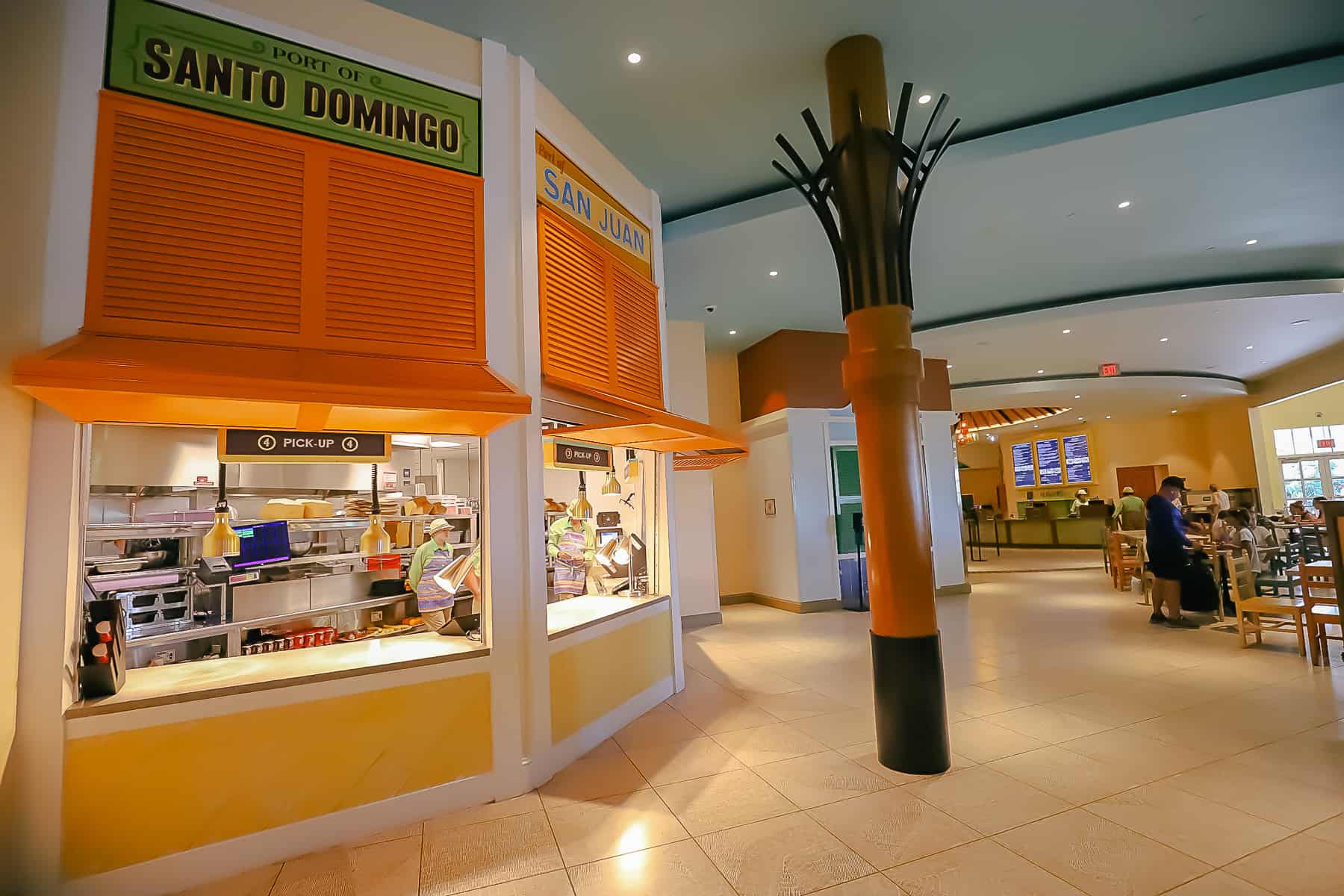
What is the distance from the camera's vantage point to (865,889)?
248cm

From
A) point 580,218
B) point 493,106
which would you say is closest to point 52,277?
point 493,106

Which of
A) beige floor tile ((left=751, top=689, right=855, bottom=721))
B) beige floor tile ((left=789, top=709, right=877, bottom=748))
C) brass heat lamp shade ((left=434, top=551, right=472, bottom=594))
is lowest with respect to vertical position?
beige floor tile ((left=751, top=689, right=855, bottom=721))

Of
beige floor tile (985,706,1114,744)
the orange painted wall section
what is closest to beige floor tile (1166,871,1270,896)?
beige floor tile (985,706,1114,744)

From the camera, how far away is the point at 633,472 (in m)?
A: 5.66

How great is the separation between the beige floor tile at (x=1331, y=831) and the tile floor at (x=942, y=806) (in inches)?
0.5

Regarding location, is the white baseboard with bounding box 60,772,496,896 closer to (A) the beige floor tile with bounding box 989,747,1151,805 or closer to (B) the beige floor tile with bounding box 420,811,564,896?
(B) the beige floor tile with bounding box 420,811,564,896

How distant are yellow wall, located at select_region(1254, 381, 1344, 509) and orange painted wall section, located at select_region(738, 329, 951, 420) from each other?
44.4ft

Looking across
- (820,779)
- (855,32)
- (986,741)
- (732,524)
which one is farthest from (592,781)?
(732,524)

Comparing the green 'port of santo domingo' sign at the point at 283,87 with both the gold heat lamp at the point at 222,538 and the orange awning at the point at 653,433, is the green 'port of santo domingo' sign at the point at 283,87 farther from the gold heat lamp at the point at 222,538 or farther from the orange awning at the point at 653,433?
the gold heat lamp at the point at 222,538

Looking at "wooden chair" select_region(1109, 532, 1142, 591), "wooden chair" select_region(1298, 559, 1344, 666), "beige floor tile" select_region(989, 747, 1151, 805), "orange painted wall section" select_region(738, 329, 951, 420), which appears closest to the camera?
"beige floor tile" select_region(989, 747, 1151, 805)

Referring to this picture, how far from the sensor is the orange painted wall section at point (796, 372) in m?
9.57

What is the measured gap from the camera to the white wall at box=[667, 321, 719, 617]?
8.62m

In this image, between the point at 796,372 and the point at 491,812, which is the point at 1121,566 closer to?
the point at 796,372

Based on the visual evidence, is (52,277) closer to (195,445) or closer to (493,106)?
(195,445)
